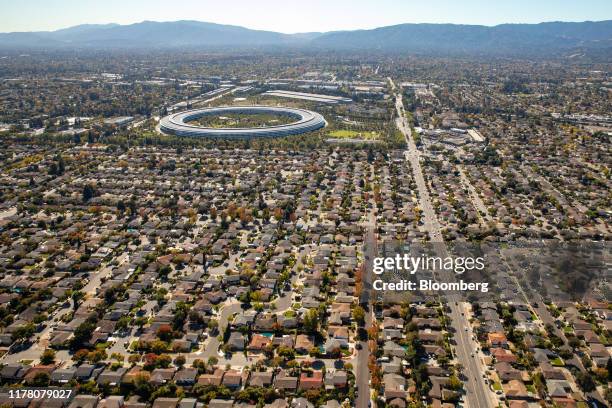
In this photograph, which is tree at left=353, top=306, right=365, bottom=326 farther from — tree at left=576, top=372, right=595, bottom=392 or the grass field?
the grass field

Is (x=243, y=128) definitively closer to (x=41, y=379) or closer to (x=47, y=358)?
(x=47, y=358)

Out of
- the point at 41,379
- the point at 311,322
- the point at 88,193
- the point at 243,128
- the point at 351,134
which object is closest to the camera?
the point at 41,379

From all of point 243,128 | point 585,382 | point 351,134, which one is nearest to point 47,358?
point 585,382

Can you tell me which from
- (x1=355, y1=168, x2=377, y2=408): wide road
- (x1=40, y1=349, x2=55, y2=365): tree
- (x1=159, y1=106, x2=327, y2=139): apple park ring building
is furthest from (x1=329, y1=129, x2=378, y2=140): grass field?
(x1=40, y1=349, x2=55, y2=365): tree

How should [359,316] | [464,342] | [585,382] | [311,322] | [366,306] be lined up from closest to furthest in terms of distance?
1. [585,382]
2. [464,342]
3. [311,322]
4. [359,316]
5. [366,306]

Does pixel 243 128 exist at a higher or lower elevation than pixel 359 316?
higher

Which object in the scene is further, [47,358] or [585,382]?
[47,358]

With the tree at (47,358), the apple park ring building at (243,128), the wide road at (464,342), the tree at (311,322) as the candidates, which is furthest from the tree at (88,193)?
the wide road at (464,342)
